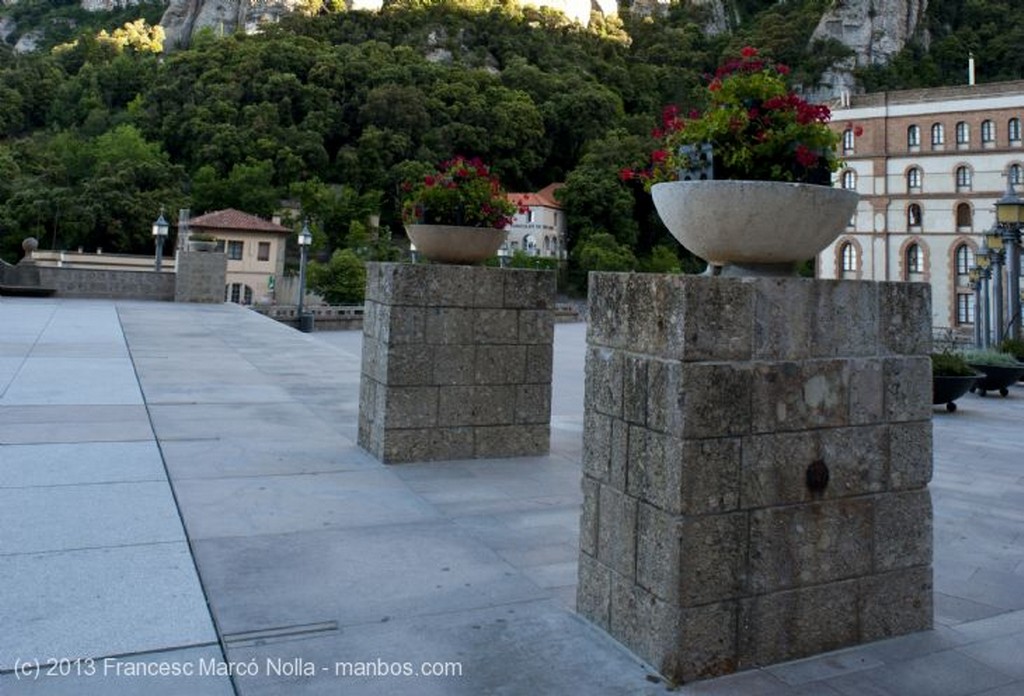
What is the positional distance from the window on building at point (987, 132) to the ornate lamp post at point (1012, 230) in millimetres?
37913

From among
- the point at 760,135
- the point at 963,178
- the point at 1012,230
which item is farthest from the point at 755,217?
the point at 963,178

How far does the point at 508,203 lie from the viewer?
6613 millimetres

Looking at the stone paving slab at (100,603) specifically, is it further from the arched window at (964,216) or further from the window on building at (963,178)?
the window on building at (963,178)

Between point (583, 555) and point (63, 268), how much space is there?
2802 centimetres

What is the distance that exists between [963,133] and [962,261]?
863 centimetres

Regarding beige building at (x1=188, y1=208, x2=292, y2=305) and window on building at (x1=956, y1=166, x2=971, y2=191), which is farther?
beige building at (x1=188, y1=208, x2=292, y2=305)

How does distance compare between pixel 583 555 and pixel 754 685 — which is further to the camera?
pixel 583 555

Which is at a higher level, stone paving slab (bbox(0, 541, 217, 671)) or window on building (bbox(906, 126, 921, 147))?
window on building (bbox(906, 126, 921, 147))

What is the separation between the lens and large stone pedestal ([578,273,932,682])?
9.53ft

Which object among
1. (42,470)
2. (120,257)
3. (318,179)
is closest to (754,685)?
(42,470)

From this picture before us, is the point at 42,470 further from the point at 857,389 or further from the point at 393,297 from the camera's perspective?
the point at 857,389

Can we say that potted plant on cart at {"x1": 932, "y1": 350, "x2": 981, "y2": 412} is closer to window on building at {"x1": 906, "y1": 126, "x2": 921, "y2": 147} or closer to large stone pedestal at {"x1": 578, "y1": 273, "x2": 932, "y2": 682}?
large stone pedestal at {"x1": 578, "y1": 273, "x2": 932, "y2": 682}

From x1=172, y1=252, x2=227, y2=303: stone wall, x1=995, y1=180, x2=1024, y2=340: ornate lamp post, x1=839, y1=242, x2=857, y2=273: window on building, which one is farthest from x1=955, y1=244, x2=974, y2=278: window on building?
x1=172, y1=252, x2=227, y2=303: stone wall

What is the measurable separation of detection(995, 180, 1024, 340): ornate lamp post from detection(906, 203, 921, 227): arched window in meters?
36.5
